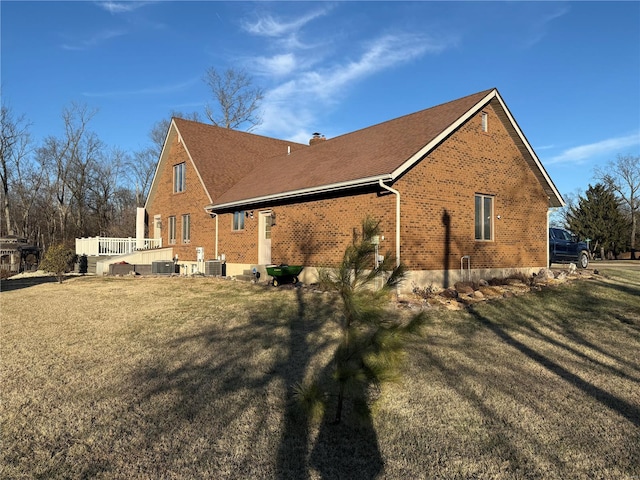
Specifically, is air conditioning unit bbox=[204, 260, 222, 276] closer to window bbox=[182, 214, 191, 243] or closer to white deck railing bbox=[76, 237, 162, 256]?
window bbox=[182, 214, 191, 243]

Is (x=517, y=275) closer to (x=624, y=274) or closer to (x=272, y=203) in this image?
(x=624, y=274)

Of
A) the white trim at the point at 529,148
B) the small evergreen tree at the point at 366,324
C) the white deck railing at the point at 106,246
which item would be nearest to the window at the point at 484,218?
the white trim at the point at 529,148

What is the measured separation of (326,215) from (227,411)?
33.1 ft

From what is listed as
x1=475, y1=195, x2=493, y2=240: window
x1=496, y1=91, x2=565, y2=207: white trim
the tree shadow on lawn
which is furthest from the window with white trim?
the tree shadow on lawn

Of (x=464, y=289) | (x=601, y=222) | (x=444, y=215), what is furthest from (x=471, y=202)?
(x=601, y=222)

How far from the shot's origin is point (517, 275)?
15586 mm

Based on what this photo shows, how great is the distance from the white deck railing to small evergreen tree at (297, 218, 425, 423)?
21004 mm

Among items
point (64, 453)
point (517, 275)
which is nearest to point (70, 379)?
point (64, 453)

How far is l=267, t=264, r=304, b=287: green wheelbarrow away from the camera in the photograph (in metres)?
14.4

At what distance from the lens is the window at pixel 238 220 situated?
1867 centimetres

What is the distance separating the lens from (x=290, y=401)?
5.04 m

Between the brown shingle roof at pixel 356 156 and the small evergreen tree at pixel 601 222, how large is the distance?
3485 cm

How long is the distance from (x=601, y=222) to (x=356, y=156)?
126 ft

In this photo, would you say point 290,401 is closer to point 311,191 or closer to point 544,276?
point 311,191
